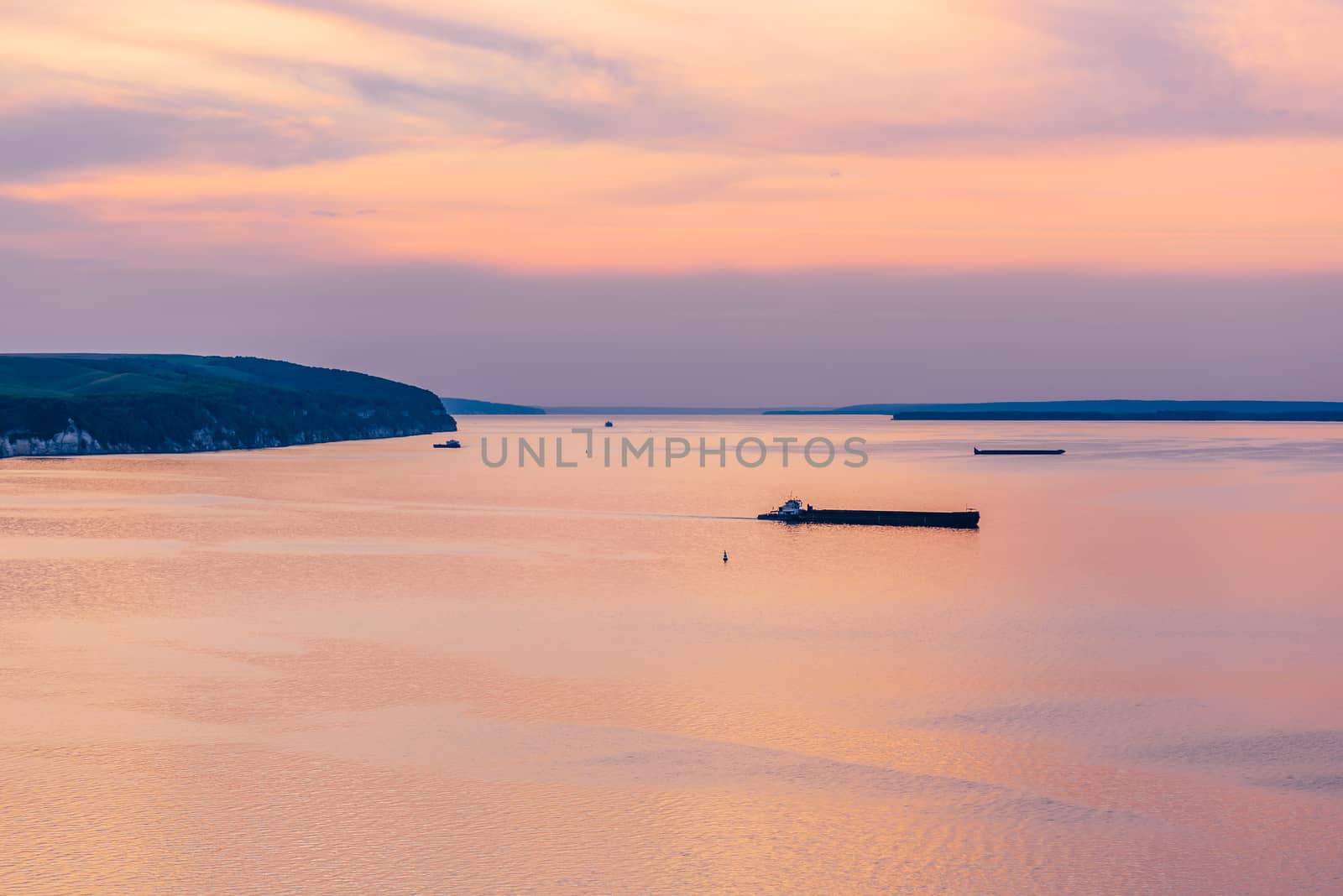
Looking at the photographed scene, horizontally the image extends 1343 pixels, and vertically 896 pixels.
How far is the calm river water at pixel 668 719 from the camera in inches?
1159

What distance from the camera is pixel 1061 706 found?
42938mm

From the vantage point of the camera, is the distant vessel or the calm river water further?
the distant vessel

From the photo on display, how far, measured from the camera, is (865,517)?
111 m

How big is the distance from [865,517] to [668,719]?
72.1 m

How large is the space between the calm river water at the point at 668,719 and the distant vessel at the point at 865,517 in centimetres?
1931

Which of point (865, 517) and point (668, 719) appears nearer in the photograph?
point (668, 719)

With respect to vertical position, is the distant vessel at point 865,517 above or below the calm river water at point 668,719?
above

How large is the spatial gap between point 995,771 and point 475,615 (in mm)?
30619

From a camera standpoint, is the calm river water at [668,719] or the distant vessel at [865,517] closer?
the calm river water at [668,719]

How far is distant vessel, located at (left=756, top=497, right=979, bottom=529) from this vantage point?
10769 centimetres

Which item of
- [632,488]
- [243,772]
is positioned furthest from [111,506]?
[243,772]

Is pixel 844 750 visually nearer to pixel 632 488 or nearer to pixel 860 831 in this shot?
pixel 860 831

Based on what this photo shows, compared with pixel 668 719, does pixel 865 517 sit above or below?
above

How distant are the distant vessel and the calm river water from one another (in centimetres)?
1931
